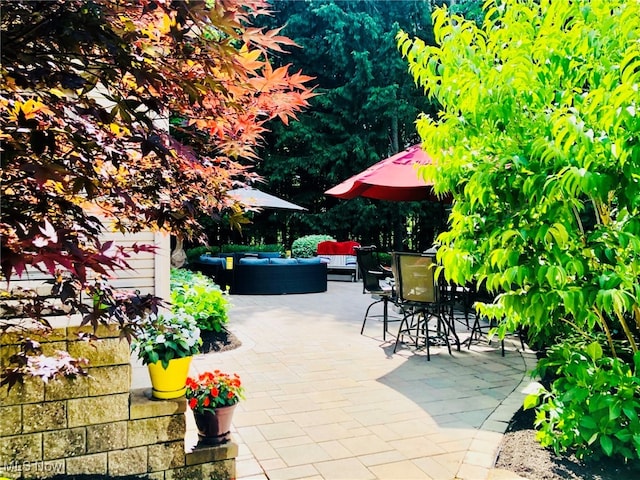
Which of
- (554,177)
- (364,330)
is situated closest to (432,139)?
(554,177)

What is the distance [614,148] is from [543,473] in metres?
1.59

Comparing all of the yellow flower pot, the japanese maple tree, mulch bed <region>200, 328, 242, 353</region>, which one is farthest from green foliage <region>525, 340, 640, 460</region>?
mulch bed <region>200, 328, 242, 353</region>

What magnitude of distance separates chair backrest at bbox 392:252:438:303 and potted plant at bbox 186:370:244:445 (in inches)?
103

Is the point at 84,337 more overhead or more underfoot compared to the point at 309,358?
more overhead

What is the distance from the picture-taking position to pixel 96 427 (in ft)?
7.55

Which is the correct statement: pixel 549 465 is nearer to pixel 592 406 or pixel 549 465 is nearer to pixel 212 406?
pixel 592 406

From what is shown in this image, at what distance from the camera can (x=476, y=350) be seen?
5.11 m

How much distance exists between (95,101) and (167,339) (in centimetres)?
131

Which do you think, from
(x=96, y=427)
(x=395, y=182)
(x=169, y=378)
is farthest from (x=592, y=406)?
(x=395, y=182)

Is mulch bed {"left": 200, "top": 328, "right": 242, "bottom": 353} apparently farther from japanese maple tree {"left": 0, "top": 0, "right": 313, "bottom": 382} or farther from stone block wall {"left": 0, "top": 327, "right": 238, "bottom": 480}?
japanese maple tree {"left": 0, "top": 0, "right": 313, "bottom": 382}

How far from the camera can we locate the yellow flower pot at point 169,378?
2.38 meters

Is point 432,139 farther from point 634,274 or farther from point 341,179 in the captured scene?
point 341,179

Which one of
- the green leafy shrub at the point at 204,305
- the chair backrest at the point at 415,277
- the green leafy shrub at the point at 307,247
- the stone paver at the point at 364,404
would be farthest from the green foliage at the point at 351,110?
the chair backrest at the point at 415,277

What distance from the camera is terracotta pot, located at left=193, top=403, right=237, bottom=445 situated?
2.42 m
